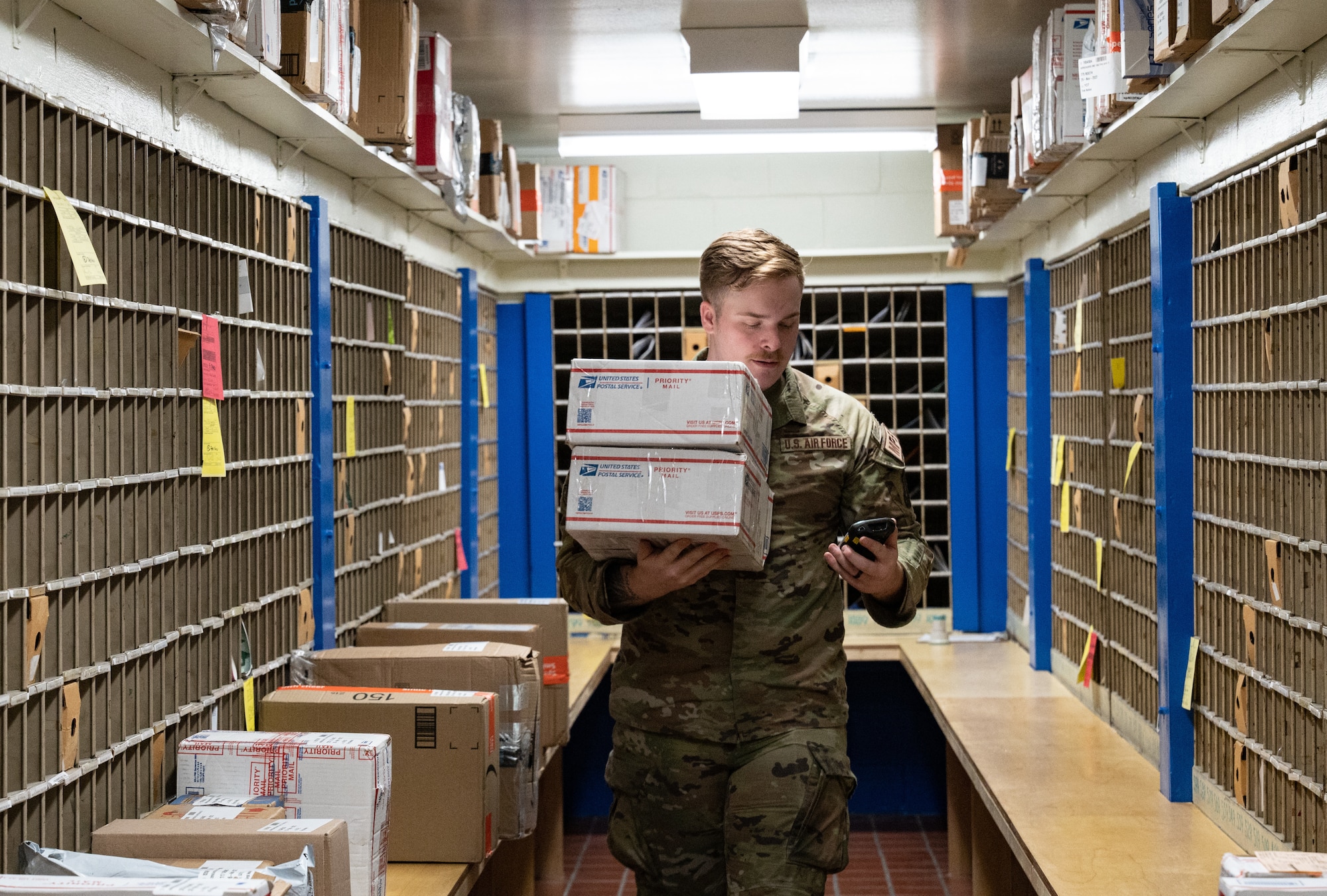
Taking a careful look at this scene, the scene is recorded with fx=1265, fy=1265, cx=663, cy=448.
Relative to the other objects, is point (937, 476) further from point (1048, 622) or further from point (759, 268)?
point (759, 268)

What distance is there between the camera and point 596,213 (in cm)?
579

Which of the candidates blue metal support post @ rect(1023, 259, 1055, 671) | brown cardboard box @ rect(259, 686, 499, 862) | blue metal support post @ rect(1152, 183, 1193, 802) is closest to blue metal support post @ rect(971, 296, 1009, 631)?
blue metal support post @ rect(1023, 259, 1055, 671)

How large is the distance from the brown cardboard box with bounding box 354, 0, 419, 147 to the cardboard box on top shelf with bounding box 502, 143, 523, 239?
5.51ft

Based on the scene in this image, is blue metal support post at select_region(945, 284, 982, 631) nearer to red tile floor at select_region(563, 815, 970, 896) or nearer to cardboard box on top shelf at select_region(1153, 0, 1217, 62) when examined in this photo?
red tile floor at select_region(563, 815, 970, 896)

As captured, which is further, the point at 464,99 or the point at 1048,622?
the point at 1048,622

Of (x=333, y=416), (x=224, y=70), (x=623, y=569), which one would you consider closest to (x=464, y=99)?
(x=333, y=416)

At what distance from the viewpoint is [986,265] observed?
5.94m

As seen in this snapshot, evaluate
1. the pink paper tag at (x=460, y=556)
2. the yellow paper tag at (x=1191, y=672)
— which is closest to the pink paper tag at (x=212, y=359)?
the yellow paper tag at (x=1191, y=672)

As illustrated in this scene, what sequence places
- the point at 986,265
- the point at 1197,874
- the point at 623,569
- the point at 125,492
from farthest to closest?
the point at 986,265
the point at 1197,874
the point at 125,492
the point at 623,569

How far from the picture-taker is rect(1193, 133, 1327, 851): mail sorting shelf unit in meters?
2.47

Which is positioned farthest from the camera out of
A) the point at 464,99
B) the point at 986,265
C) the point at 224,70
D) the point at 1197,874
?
the point at 986,265

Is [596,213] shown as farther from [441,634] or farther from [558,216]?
[441,634]

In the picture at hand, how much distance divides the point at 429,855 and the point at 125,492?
1072 mm

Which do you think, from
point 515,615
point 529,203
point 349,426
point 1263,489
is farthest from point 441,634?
point 529,203
